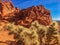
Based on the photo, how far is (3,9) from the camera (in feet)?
A: 179

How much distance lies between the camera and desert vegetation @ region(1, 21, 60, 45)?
82.6 feet

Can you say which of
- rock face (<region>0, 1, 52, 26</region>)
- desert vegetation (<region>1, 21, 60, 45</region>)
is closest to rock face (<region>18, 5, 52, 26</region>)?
rock face (<region>0, 1, 52, 26</region>)

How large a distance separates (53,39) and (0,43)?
920cm

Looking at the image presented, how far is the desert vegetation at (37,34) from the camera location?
2519cm

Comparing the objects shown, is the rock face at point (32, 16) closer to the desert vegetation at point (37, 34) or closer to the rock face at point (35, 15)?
the rock face at point (35, 15)

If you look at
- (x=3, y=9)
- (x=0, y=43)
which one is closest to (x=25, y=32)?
(x=0, y=43)

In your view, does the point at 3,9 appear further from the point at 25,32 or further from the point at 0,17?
the point at 25,32

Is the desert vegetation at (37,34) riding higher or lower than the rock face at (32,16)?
lower

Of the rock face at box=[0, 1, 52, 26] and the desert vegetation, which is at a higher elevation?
the rock face at box=[0, 1, 52, 26]

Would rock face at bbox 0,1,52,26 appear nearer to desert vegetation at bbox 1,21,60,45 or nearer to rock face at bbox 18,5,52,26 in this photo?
rock face at bbox 18,5,52,26

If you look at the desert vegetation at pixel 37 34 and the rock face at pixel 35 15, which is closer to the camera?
the desert vegetation at pixel 37 34

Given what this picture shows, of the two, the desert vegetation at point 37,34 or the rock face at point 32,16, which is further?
the rock face at point 32,16

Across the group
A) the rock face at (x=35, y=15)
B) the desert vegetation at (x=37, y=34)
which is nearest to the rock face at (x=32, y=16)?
the rock face at (x=35, y=15)

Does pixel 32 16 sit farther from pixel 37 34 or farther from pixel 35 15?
pixel 37 34
